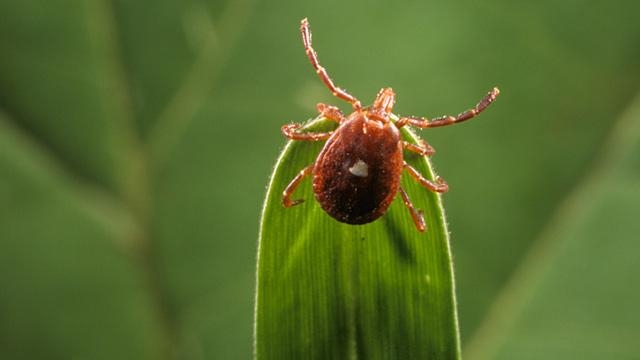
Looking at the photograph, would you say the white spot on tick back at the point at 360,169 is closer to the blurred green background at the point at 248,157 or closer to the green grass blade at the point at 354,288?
the green grass blade at the point at 354,288

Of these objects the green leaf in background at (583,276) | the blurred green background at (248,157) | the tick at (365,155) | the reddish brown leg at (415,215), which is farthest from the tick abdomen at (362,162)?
the green leaf in background at (583,276)

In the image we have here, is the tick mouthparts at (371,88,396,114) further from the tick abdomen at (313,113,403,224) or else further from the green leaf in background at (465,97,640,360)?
the green leaf in background at (465,97,640,360)

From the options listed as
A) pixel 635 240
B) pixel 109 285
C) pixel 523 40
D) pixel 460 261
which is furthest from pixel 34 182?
pixel 635 240

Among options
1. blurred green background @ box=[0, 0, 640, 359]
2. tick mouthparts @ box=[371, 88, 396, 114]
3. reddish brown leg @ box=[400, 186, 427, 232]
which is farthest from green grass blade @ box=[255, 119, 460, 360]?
blurred green background @ box=[0, 0, 640, 359]

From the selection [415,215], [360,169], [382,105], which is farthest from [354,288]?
[382,105]

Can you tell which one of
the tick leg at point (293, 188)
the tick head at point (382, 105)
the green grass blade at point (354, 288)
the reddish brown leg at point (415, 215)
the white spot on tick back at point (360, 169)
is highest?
the tick head at point (382, 105)

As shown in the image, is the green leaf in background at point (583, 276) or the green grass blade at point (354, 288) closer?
Result: the green grass blade at point (354, 288)
